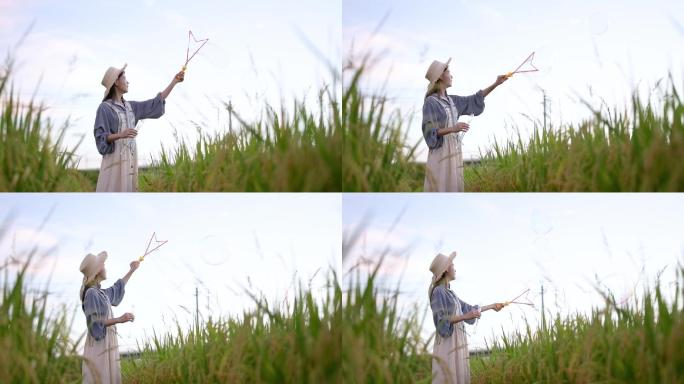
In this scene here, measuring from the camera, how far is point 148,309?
393 cm

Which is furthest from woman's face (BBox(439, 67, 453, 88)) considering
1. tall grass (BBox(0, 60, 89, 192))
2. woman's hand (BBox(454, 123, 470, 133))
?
tall grass (BBox(0, 60, 89, 192))

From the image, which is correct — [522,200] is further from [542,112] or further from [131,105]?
[131,105]

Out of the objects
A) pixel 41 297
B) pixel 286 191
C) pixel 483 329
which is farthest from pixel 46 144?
pixel 483 329

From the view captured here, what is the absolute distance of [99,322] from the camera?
12.8 ft

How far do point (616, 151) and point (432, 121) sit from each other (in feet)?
1.98

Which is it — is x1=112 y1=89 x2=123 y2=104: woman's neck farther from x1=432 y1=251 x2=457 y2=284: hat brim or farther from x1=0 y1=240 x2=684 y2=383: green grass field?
x1=432 y1=251 x2=457 y2=284: hat brim

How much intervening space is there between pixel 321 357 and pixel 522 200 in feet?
2.77

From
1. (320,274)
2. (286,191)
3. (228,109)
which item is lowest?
(320,274)

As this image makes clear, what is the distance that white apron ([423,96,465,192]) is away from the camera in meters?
3.88

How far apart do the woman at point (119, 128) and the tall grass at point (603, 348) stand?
1353mm

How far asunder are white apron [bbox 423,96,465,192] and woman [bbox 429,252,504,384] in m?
0.24

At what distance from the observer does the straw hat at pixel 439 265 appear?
152 inches

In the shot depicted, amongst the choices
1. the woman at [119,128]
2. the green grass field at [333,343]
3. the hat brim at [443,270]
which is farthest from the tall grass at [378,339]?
the woman at [119,128]

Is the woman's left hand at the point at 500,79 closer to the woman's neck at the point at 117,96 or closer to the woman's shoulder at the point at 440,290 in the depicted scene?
the woman's shoulder at the point at 440,290
